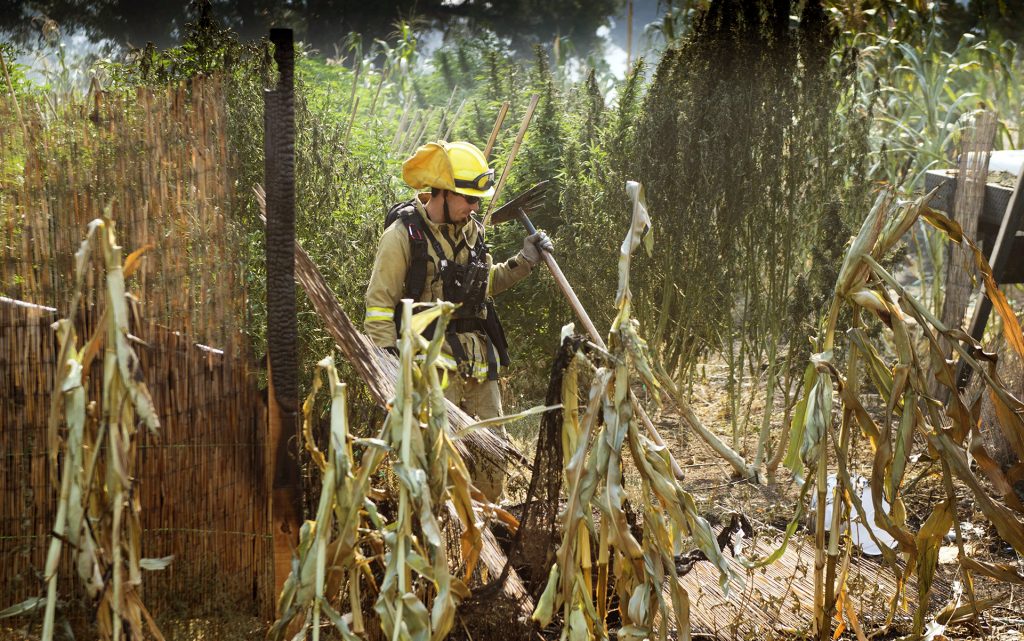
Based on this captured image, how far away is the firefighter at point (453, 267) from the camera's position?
4.25m

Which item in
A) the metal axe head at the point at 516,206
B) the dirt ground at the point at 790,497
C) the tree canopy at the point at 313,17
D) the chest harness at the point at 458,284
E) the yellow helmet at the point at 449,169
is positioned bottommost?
the dirt ground at the point at 790,497

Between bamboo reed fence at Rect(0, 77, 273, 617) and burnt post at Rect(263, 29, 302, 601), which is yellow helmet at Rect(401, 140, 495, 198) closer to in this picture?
bamboo reed fence at Rect(0, 77, 273, 617)

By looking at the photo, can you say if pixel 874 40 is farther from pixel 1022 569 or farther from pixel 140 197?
pixel 140 197

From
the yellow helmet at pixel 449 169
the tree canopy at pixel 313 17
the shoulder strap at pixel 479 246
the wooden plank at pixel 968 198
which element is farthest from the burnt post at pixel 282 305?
the wooden plank at pixel 968 198

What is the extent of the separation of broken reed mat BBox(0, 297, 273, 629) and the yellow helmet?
50.4 inches

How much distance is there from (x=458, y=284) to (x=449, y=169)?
1.69 feet

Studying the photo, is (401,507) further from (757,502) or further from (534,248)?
(757,502)

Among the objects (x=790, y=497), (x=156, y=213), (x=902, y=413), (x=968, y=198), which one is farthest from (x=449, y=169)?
(x=968, y=198)

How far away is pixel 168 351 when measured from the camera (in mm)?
3316

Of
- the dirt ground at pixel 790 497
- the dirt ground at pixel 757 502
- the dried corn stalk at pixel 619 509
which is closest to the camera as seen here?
the dried corn stalk at pixel 619 509

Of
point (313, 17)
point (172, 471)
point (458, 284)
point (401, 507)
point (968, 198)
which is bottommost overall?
point (172, 471)

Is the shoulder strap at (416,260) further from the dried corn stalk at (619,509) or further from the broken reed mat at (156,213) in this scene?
the dried corn stalk at (619,509)

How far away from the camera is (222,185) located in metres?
3.37

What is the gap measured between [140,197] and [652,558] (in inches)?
79.5
